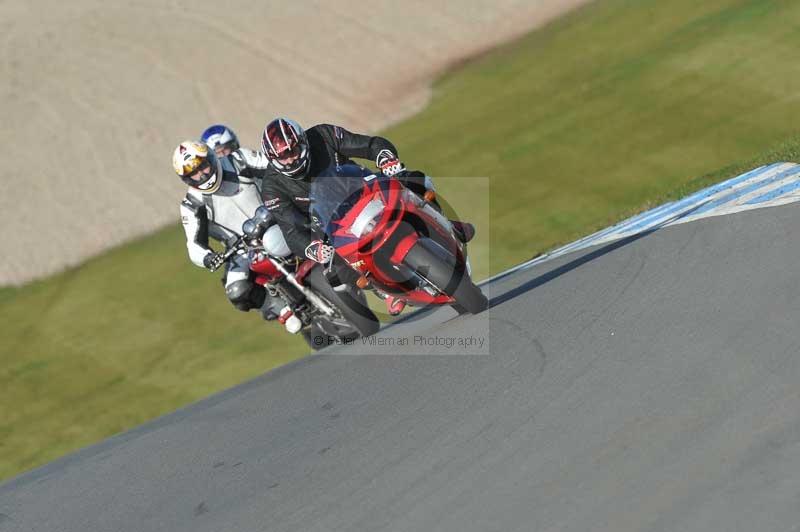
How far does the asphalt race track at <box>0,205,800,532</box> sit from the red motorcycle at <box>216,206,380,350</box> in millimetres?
1034

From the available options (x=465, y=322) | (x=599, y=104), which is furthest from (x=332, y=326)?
(x=599, y=104)

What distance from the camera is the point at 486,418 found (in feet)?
19.6

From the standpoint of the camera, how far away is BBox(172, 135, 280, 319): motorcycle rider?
412 inches

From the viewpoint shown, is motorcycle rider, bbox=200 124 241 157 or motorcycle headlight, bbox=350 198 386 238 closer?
motorcycle headlight, bbox=350 198 386 238

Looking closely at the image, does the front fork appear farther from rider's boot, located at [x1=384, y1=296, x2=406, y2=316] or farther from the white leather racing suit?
rider's boot, located at [x1=384, y1=296, x2=406, y2=316]

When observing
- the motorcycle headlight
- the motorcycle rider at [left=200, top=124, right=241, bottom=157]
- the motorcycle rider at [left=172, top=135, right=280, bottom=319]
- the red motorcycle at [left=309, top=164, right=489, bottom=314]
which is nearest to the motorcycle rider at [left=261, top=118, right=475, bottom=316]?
the red motorcycle at [left=309, top=164, right=489, bottom=314]

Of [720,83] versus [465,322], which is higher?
[465,322]

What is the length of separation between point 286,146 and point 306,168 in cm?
34

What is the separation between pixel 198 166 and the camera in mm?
10234

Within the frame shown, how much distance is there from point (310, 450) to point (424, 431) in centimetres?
74

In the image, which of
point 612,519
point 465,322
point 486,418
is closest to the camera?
point 612,519

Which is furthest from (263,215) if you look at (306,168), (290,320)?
(290,320)

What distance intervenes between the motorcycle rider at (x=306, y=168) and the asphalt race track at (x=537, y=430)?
0.93 metres

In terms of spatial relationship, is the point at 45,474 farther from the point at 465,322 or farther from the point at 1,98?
the point at 1,98
